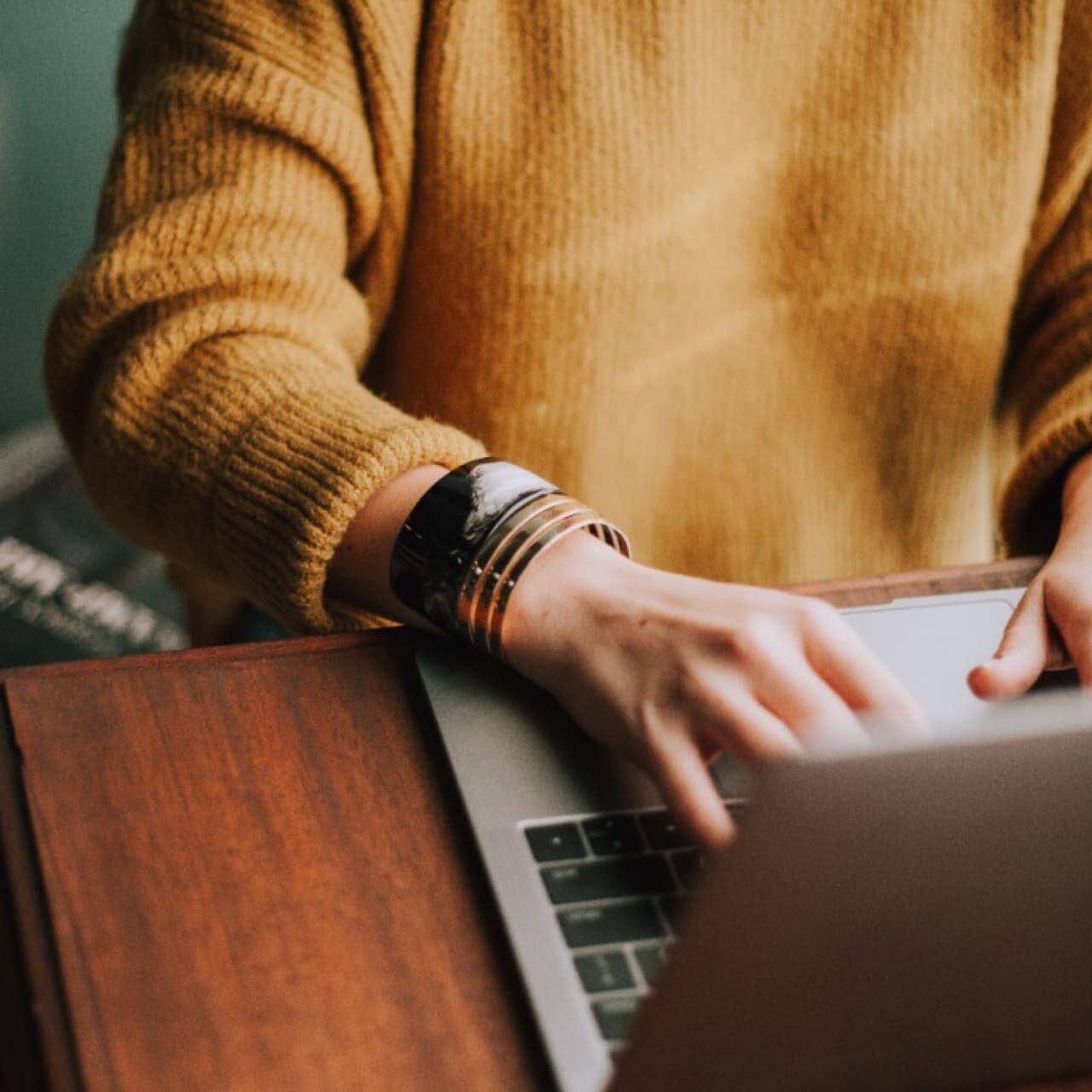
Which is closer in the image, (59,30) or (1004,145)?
(1004,145)

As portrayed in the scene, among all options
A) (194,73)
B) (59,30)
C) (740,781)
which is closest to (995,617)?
(740,781)

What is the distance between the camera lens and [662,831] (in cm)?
43

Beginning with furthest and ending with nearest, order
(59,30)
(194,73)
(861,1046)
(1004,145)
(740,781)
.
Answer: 1. (59,30)
2. (1004,145)
3. (194,73)
4. (740,781)
5. (861,1046)

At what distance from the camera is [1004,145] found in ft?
2.61

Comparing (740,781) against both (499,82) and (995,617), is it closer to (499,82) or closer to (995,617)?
(995,617)

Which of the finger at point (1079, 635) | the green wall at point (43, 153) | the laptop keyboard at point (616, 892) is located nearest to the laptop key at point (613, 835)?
the laptop keyboard at point (616, 892)

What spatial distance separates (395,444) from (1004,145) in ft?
1.60

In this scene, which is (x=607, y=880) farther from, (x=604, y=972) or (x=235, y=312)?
(x=235, y=312)

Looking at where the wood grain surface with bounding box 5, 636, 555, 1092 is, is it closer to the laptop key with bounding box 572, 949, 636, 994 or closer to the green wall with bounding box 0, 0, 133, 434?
the laptop key with bounding box 572, 949, 636, 994

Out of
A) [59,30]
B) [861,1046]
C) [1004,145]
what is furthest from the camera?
[59,30]

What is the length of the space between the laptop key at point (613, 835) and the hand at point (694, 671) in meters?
0.02

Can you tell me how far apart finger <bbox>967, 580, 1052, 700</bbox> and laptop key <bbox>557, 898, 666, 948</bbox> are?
7.1 inches

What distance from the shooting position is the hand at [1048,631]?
19.5 inches

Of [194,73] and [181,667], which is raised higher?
[194,73]
